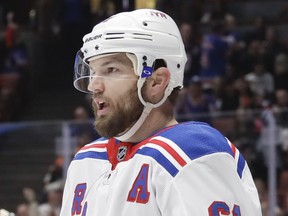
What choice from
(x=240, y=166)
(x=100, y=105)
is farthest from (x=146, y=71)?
(x=240, y=166)

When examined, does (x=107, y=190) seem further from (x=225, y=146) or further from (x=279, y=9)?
(x=279, y=9)

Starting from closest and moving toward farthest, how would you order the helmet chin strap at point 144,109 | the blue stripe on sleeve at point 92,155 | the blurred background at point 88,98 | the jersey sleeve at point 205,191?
the jersey sleeve at point 205,191
the helmet chin strap at point 144,109
the blue stripe on sleeve at point 92,155
the blurred background at point 88,98

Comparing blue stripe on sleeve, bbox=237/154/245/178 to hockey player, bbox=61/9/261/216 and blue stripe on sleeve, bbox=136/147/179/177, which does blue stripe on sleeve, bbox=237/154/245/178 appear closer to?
hockey player, bbox=61/9/261/216

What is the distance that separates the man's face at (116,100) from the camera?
2.90 meters

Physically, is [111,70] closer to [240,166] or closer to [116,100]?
[116,100]

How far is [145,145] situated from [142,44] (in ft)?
0.99

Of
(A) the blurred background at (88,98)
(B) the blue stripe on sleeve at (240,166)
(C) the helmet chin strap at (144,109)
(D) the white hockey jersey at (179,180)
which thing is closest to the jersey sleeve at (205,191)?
(D) the white hockey jersey at (179,180)

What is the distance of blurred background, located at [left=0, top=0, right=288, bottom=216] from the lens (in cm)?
766

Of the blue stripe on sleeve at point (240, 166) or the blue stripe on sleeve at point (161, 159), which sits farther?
the blue stripe on sleeve at point (240, 166)

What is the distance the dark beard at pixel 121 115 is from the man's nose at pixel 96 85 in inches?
2.0

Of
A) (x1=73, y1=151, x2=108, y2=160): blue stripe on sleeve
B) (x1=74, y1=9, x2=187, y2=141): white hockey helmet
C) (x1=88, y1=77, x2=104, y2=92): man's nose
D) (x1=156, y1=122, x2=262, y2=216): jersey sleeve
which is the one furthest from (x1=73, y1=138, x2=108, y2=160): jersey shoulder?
(x1=156, y1=122, x2=262, y2=216): jersey sleeve

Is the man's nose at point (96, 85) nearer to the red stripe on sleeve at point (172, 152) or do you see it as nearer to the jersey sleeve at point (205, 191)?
the red stripe on sleeve at point (172, 152)

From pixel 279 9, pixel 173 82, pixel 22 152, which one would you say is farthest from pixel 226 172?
pixel 279 9

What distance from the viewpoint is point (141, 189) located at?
277 centimetres
